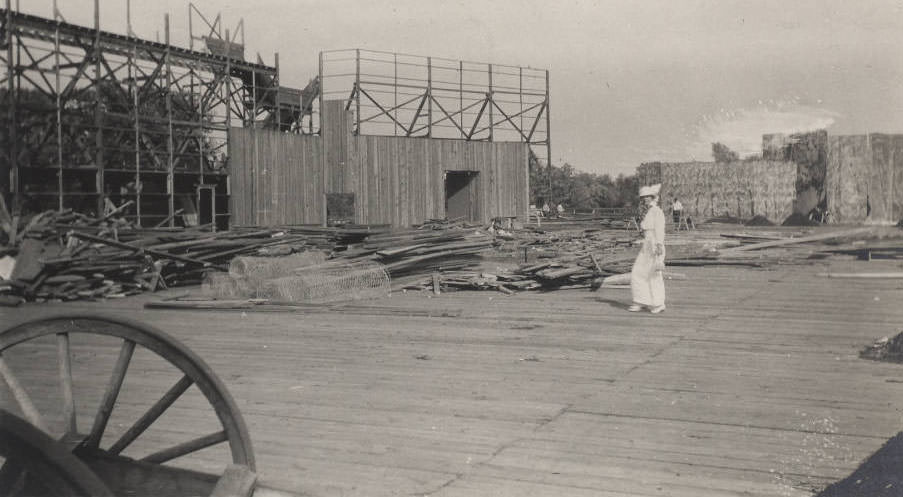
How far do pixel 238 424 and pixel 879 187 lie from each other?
1437 inches

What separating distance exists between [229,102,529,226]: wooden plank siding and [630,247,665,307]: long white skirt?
18.8 meters

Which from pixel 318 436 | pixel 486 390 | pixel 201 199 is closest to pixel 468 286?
pixel 486 390

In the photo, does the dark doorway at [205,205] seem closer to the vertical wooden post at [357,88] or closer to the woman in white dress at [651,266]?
the vertical wooden post at [357,88]

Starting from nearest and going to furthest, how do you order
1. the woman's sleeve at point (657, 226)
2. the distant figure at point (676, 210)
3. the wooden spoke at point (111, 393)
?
the wooden spoke at point (111, 393), the woman's sleeve at point (657, 226), the distant figure at point (676, 210)

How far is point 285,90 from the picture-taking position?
119 ft

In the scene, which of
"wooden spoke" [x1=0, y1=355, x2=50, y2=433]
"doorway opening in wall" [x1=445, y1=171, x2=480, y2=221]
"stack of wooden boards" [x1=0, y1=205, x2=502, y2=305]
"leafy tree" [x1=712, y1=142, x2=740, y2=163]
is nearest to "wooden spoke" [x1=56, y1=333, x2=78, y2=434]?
"wooden spoke" [x1=0, y1=355, x2=50, y2=433]

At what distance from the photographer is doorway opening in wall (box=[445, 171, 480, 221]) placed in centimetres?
3675

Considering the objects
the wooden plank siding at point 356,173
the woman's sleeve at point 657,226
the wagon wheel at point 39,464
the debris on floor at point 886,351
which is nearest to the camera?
the wagon wheel at point 39,464

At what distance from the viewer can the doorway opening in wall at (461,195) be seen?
1447 inches

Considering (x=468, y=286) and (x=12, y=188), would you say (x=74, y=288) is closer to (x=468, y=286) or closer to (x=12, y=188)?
(x=468, y=286)

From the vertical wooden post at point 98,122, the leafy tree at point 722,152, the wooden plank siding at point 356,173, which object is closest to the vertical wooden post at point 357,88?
the wooden plank siding at point 356,173

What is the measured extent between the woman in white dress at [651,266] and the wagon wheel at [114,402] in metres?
9.86

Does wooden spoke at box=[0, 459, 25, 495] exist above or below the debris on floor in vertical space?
above

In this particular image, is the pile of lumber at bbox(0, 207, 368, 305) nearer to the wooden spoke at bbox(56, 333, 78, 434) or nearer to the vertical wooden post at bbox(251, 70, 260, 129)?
the vertical wooden post at bbox(251, 70, 260, 129)
